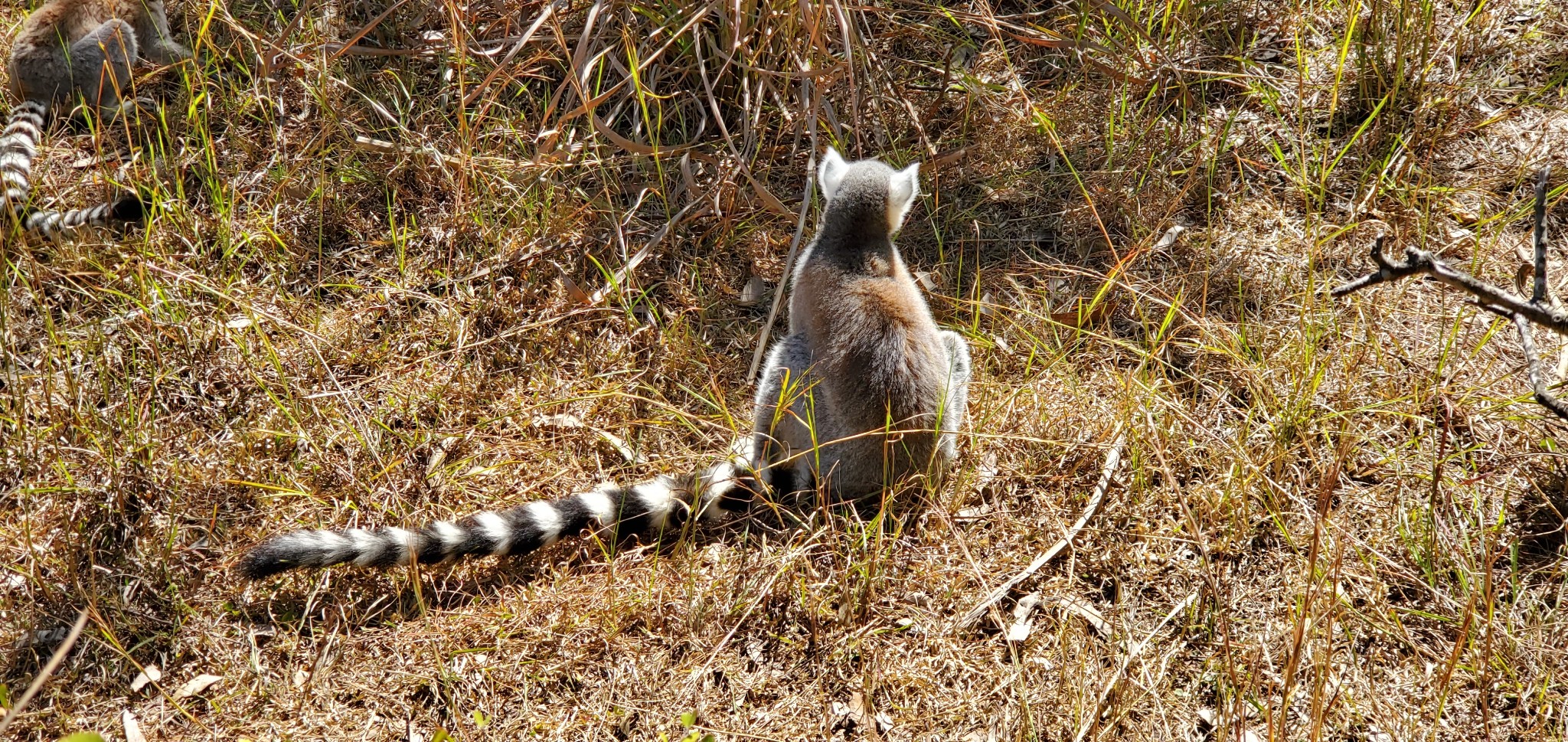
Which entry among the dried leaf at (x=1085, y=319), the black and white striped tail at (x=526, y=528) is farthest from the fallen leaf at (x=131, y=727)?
the dried leaf at (x=1085, y=319)

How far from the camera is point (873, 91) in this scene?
13.1ft

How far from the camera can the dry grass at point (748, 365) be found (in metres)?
2.54

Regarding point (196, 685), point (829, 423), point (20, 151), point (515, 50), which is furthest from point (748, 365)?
point (20, 151)

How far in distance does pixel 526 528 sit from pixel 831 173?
1.57 m

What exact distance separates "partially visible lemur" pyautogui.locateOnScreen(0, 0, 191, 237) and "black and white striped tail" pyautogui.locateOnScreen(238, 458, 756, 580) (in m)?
2.27

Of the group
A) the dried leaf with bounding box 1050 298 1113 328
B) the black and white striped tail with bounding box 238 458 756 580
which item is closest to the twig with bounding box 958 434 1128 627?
the dried leaf with bounding box 1050 298 1113 328

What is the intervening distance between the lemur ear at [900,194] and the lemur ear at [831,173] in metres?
0.19

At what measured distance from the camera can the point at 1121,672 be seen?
8.09 feet

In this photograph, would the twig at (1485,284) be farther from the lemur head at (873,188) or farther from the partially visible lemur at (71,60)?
the partially visible lemur at (71,60)

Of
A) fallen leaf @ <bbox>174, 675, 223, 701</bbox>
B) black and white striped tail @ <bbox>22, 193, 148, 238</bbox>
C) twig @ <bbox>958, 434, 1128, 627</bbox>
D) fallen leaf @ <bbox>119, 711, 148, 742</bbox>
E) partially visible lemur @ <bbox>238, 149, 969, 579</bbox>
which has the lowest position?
fallen leaf @ <bbox>119, 711, 148, 742</bbox>

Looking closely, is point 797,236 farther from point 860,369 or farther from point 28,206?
point 28,206

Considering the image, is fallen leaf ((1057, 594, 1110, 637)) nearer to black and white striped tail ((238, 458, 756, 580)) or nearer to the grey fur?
the grey fur

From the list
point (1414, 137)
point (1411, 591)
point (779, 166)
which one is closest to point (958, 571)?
point (1411, 591)

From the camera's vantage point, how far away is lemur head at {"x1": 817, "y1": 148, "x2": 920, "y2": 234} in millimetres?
3146
